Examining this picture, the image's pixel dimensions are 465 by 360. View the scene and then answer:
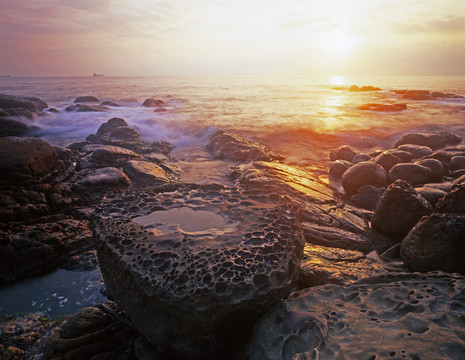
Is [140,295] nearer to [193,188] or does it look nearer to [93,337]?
[93,337]

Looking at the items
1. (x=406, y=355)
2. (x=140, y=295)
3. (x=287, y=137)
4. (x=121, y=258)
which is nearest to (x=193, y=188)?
(x=121, y=258)

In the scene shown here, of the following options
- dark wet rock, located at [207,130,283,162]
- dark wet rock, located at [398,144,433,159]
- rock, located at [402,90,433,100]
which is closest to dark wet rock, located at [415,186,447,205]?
dark wet rock, located at [398,144,433,159]

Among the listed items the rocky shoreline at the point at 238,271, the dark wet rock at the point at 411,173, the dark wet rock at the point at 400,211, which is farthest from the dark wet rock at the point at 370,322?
the dark wet rock at the point at 411,173

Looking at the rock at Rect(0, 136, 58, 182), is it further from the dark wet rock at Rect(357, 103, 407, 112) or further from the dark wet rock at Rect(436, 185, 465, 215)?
the dark wet rock at Rect(357, 103, 407, 112)

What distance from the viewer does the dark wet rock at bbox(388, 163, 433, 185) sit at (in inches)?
234

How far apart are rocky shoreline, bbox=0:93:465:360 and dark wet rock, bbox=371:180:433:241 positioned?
2 cm

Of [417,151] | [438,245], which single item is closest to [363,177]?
[438,245]

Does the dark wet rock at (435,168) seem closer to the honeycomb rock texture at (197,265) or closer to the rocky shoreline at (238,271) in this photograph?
the rocky shoreline at (238,271)

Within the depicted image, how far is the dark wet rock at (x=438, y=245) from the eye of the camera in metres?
2.68

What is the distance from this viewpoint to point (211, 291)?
1970 mm

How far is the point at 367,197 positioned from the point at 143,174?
4.52 metres

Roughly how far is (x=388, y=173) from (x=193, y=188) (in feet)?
15.6

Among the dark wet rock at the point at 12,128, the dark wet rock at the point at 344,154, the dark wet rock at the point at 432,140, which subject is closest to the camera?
the dark wet rock at the point at 344,154

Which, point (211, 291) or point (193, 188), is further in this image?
point (193, 188)
